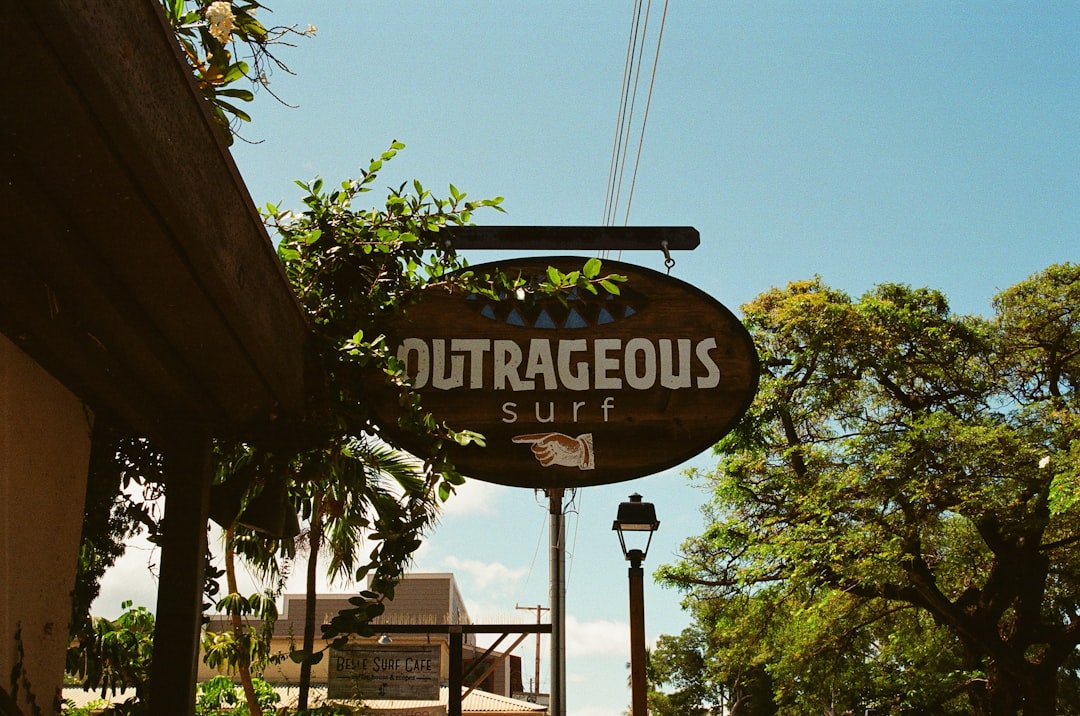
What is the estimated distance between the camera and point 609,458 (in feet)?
11.4

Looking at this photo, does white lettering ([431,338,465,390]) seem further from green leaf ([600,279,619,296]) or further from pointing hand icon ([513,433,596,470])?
green leaf ([600,279,619,296])

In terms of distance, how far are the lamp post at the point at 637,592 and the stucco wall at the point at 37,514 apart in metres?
5.79

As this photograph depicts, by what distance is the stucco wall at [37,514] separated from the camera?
280 cm

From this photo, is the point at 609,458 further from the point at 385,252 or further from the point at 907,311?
the point at 907,311

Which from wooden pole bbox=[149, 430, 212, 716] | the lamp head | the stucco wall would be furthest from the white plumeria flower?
the lamp head

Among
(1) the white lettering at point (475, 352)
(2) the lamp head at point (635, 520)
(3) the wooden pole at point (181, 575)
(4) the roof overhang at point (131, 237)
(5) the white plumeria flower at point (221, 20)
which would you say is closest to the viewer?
(4) the roof overhang at point (131, 237)

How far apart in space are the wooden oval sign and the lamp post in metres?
5.05

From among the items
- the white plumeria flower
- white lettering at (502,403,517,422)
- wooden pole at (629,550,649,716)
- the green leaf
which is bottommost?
wooden pole at (629,550,649,716)

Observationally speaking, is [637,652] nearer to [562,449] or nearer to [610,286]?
[562,449]

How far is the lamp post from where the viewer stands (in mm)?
8508

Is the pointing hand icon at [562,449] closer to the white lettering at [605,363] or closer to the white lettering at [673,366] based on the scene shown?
the white lettering at [605,363]

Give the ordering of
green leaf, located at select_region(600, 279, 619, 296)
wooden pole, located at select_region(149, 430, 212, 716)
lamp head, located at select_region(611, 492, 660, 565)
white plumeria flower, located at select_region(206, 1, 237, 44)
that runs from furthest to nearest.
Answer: lamp head, located at select_region(611, 492, 660, 565)
green leaf, located at select_region(600, 279, 619, 296)
wooden pole, located at select_region(149, 430, 212, 716)
white plumeria flower, located at select_region(206, 1, 237, 44)

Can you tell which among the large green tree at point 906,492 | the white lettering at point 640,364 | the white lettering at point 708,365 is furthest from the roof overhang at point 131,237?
the large green tree at point 906,492

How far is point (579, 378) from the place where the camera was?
3.52m
